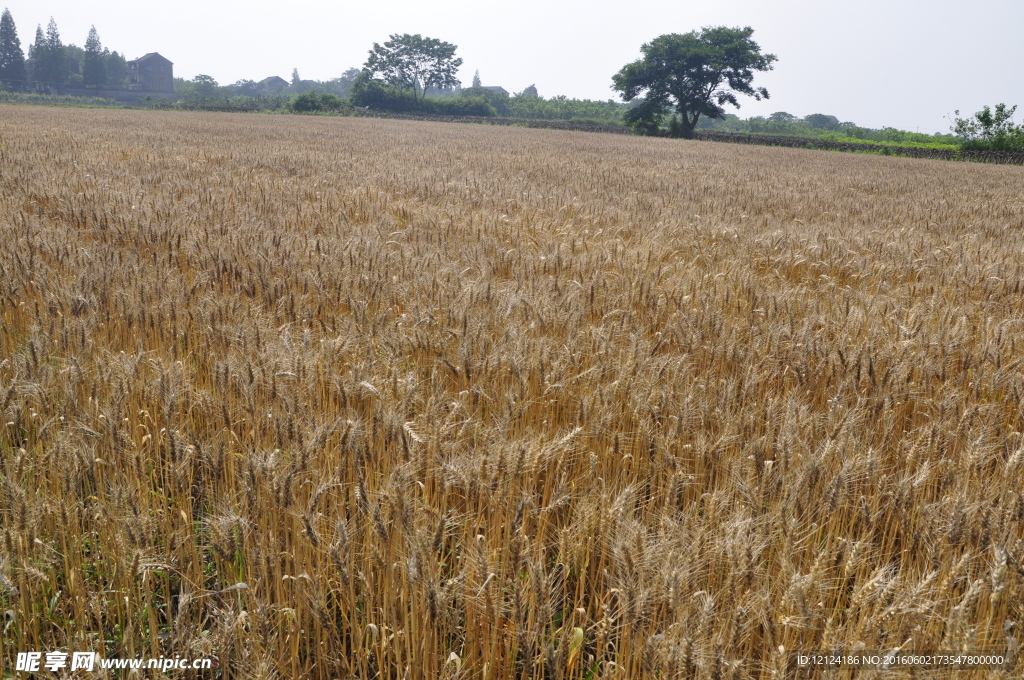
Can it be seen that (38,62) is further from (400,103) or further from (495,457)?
(495,457)

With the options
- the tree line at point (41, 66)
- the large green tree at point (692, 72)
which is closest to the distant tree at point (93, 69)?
the tree line at point (41, 66)

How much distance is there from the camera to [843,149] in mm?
46219

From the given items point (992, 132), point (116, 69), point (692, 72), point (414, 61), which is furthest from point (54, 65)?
point (992, 132)

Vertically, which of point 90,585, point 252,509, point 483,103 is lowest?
point 90,585

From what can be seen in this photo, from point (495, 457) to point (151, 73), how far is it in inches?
6430

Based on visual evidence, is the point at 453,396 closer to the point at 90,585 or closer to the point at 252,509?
the point at 252,509

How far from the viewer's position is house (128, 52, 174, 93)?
432ft

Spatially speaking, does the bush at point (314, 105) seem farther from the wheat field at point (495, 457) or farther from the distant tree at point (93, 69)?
the wheat field at point (495, 457)

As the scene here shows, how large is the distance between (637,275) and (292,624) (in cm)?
389

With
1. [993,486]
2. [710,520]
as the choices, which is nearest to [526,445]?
[710,520]

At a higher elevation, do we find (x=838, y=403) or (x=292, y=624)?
(x=838, y=403)

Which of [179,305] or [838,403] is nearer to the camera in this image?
[838,403]

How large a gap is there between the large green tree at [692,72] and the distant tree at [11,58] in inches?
4381

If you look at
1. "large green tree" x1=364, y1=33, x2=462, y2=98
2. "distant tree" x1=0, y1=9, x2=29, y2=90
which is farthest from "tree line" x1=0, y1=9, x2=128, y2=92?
"large green tree" x1=364, y1=33, x2=462, y2=98
